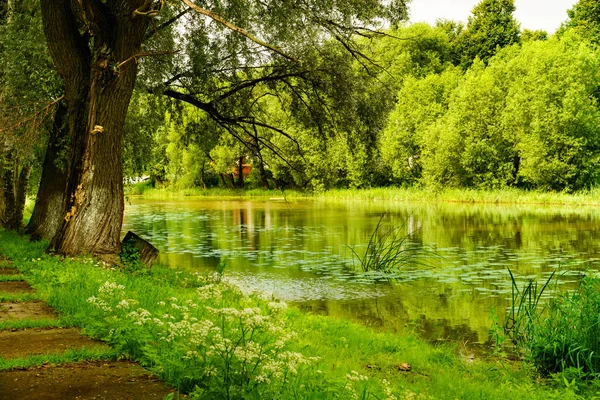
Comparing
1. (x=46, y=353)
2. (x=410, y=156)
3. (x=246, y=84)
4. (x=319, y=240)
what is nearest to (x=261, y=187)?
(x=410, y=156)

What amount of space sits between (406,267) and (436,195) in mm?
33254

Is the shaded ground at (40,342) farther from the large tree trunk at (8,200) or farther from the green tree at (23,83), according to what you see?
the large tree trunk at (8,200)

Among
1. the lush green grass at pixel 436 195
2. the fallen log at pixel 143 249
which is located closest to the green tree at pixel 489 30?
the lush green grass at pixel 436 195

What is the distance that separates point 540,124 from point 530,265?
2876 cm

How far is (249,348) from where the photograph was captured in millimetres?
3826

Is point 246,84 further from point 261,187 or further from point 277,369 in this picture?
point 261,187

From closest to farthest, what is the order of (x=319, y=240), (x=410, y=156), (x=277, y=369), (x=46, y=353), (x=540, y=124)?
(x=277, y=369), (x=46, y=353), (x=319, y=240), (x=540, y=124), (x=410, y=156)

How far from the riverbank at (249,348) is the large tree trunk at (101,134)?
2.50 ft

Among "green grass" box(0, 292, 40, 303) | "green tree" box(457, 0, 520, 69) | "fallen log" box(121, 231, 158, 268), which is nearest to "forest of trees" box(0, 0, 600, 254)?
"fallen log" box(121, 231, 158, 268)

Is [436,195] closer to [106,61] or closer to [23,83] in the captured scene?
[23,83]

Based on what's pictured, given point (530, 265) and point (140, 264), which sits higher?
point (140, 264)

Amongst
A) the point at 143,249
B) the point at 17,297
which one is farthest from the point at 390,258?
the point at 17,297

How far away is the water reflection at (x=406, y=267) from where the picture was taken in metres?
11.9

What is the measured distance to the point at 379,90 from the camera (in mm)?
15633
